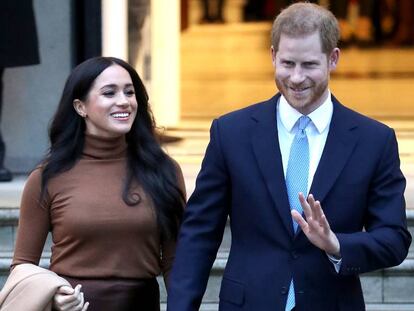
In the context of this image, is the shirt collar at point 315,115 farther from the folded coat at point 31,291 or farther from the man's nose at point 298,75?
the folded coat at point 31,291

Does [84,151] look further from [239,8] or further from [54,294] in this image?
[239,8]

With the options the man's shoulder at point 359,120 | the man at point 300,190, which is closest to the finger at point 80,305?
the man at point 300,190

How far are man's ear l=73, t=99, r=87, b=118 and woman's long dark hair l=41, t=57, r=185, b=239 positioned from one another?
0.01 metres

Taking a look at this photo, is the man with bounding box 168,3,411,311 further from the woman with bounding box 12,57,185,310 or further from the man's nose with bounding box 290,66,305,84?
the woman with bounding box 12,57,185,310

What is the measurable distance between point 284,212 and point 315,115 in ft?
0.97

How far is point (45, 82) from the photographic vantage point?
736cm

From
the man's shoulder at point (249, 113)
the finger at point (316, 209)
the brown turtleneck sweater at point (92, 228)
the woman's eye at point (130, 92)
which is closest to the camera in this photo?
the finger at point (316, 209)

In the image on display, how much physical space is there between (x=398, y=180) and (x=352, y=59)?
1197 cm

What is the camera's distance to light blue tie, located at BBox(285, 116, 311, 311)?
3.79 m

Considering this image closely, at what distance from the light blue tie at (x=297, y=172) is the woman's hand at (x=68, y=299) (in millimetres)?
658

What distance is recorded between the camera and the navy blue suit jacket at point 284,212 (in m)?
3.76

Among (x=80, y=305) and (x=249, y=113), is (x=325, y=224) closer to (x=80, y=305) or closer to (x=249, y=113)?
(x=249, y=113)

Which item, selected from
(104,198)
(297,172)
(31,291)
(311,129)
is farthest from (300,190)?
(31,291)

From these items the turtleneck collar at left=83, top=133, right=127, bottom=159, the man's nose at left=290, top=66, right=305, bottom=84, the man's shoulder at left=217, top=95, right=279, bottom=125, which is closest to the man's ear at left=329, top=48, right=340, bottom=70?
the man's nose at left=290, top=66, right=305, bottom=84
